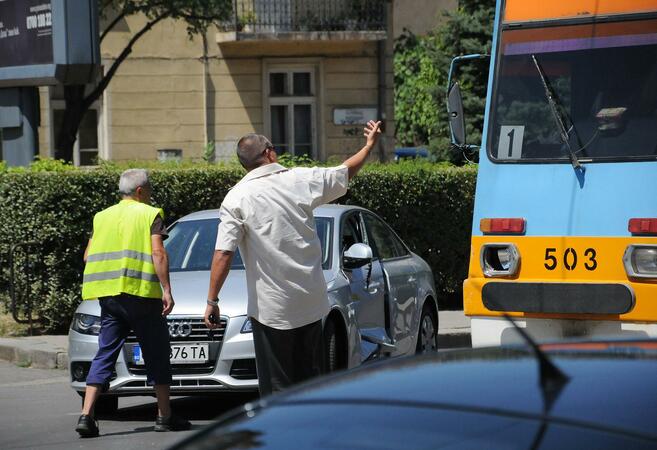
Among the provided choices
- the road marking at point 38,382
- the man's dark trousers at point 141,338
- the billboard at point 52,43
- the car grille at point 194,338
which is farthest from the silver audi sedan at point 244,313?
the billboard at point 52,43

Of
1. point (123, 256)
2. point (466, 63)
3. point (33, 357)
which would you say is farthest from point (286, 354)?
point (466, 63)

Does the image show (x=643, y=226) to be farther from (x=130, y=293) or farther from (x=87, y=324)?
(x=87, y=324)

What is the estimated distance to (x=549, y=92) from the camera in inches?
328

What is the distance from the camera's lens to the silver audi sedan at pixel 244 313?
8.73 meters

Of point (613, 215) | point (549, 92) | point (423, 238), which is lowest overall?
point (423, 238)

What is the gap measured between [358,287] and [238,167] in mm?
5173

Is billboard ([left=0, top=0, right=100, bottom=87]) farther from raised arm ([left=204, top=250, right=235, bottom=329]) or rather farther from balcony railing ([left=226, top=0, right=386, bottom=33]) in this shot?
balcony railing ([left=226, top=0, right=386, bottom=33])

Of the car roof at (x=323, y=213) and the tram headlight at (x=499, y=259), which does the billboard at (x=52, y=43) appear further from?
the tram headlight at (x=499, y=259)

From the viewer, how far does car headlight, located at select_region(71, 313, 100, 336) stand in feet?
30.0

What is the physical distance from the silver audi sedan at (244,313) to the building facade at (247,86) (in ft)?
54.1

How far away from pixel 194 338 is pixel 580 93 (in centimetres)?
302

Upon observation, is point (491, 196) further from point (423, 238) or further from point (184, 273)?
point (423, 238)

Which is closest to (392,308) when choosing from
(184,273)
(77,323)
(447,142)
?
(184,273)

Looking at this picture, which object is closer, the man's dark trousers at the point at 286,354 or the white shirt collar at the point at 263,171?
the man's dark trousers at the point at 286,354
